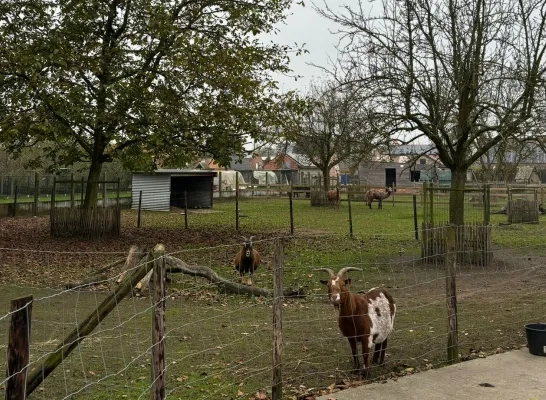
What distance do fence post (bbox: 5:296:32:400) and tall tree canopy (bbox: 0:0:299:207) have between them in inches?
496

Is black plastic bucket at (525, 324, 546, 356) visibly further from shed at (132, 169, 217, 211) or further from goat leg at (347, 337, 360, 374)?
shed at (132, 169, 217, 211)

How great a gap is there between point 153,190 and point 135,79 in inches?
680

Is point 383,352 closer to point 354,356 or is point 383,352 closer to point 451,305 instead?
point 354,356

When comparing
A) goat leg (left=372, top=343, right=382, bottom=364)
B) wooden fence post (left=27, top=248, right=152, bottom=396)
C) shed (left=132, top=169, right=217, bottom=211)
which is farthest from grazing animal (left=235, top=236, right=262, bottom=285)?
shed (left=132, top=169, right=217, bottom=211)

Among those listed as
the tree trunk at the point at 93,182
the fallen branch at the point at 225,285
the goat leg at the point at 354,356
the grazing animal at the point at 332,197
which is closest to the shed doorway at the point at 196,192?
the grazing animal at the point at 332,197

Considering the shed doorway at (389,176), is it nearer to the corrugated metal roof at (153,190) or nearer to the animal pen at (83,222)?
the corrugated metal roof at (153,190)

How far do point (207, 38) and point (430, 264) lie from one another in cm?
1004

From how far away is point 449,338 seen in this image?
630cm

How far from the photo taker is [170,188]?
113 feet

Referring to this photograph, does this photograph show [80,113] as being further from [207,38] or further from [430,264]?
[430,264]

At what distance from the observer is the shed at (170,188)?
1309 inches

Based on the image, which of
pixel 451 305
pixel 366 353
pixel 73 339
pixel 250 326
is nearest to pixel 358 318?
pixel 366 353

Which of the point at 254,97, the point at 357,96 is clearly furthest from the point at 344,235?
the point at 357,96

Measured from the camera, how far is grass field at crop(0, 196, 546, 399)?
18.9 ft
